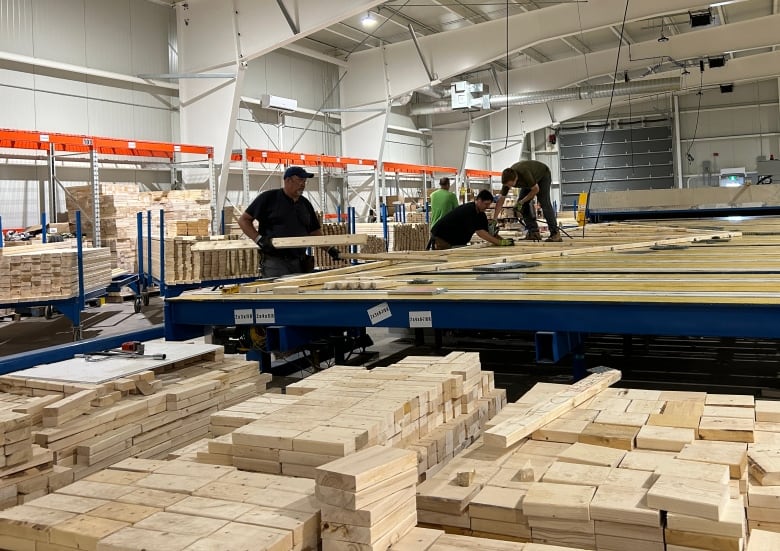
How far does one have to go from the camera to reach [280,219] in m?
7.65

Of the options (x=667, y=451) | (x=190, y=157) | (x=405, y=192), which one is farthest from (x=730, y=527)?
(x=405, y=192)

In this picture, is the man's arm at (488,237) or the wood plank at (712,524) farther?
the man's arm at (488,237)

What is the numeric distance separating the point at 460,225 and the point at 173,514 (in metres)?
8.21

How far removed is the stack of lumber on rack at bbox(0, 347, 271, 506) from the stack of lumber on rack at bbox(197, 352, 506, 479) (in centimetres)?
80

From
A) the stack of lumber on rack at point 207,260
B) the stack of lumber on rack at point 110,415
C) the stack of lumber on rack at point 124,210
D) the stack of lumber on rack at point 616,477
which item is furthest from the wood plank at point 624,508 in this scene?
the stack of lumber on rack at point 124,210

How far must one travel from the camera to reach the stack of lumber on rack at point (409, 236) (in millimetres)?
16953

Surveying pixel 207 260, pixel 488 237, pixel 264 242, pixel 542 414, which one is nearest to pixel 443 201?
pixel 488 237

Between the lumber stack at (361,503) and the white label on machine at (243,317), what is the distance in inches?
143

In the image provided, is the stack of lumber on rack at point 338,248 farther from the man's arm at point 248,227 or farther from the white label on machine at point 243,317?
the white label on machine at point 243,317

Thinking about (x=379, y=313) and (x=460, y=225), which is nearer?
(x=379, y=313)

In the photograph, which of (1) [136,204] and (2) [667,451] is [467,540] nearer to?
(2) [667,451]

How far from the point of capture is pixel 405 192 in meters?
29.0

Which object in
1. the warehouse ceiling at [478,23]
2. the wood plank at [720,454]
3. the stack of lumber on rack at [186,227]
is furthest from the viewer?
the warehouse ceiling at [478,23]

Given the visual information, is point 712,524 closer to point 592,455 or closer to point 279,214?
point 592,455
